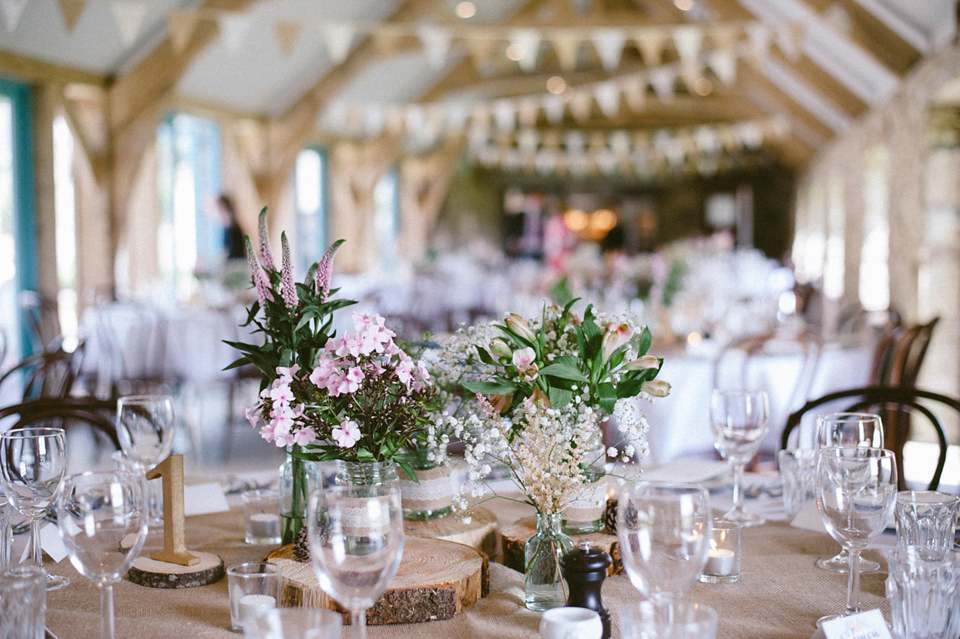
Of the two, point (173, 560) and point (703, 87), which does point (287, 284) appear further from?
point (703, 87)

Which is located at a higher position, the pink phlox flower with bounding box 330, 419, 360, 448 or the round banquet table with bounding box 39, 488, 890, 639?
the pink phlox flower with bounding box 330, 419, 360, 448

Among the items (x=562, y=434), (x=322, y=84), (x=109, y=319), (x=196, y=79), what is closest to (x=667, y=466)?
(x=562, y=434)

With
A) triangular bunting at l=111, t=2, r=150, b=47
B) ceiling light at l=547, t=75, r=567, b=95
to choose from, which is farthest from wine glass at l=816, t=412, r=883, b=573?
ceiling light at l=547, t=75, r=567, b=95

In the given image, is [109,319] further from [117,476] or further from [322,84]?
[322,84]

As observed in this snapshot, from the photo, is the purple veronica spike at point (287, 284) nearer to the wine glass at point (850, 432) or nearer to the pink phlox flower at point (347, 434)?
the pink phlox flower at point (347, 434)

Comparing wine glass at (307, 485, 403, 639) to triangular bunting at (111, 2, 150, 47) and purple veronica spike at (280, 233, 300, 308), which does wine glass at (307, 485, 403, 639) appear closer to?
purple veronica spike at (280, 233, 300, 308)

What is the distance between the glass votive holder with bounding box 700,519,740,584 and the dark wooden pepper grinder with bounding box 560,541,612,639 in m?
0.26

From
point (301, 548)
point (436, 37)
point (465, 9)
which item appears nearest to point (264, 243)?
point (301, 548)

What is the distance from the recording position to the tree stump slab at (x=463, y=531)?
1.40m

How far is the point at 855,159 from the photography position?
10586 millimetres

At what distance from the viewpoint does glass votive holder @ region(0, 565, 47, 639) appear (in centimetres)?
97

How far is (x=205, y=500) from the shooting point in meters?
1.78

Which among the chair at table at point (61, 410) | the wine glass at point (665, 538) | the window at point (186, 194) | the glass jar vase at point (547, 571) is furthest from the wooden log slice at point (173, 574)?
the window at point (186, 194)

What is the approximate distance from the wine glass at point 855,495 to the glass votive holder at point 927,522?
0.30 feet
